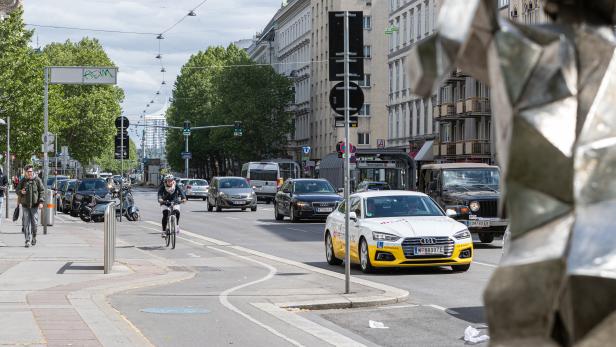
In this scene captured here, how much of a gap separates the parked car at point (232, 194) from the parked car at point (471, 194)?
23608 mm

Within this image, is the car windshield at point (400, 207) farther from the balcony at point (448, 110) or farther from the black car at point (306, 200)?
the balcony at point (448, 110)

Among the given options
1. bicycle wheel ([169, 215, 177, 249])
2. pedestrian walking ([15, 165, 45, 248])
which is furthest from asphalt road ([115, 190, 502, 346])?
pedestrian walking ([15, 165, 45, 248])

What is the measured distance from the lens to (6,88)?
2493 inches

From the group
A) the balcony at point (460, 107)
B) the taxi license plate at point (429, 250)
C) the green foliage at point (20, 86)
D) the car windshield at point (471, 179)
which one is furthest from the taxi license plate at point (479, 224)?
the balcony at point (460, 107)

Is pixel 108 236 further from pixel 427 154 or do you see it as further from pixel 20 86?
pixel 427 154

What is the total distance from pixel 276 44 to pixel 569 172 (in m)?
146

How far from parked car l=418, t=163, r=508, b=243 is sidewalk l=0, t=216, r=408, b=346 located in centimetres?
486

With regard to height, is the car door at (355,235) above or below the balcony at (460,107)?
below

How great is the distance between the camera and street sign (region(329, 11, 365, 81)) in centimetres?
1509

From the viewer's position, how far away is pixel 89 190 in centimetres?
4931

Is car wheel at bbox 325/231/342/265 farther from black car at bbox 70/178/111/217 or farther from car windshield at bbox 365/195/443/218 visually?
black car at bbox 70/178/111/217

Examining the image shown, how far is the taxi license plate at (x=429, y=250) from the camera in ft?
62.7

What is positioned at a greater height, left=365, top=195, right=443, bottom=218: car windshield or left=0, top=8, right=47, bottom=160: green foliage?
left=0, top=8, right=47, bottom=160: green foliage

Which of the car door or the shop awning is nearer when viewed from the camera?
the car door
